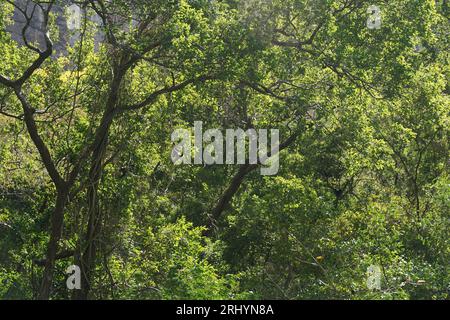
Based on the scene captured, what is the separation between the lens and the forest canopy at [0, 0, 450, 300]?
37.7ft

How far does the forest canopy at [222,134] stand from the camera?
452 inches

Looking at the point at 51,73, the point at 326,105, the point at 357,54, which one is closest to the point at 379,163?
the point at 326,105

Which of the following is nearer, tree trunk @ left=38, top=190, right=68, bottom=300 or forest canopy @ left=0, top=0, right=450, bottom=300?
forest canopy @ left=0, top=0, right=450, bottom=300

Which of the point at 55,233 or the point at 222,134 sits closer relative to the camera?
the point at 55,233

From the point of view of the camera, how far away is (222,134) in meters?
16.9

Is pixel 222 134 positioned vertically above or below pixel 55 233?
above

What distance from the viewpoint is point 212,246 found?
13.1 metres

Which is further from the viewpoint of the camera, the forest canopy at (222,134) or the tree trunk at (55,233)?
the tree trunk at (55,233)
